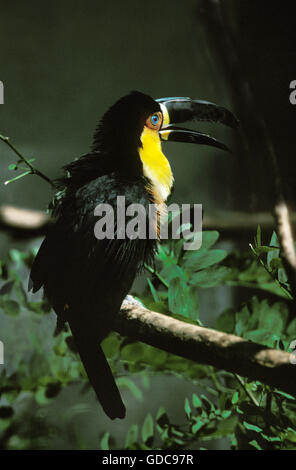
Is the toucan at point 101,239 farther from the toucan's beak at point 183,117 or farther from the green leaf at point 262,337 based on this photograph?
the green leaf at point 262,337

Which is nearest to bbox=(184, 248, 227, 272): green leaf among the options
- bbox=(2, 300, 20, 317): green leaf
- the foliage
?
the foliage

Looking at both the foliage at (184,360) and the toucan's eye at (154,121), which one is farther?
the toucan's eye at (154,121)

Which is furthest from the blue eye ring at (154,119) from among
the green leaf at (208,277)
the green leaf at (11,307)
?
the green leaf at (11,307)

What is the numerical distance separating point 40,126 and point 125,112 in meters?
0.20

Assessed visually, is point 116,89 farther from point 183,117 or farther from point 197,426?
point 197,426

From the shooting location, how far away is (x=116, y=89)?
778mm

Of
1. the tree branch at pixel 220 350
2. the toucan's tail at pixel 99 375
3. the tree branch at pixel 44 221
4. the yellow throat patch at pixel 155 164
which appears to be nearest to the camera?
the tree branch at pixel 220 350

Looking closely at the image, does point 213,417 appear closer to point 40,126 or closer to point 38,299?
point 38,299

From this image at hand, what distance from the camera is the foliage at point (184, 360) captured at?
45 cm

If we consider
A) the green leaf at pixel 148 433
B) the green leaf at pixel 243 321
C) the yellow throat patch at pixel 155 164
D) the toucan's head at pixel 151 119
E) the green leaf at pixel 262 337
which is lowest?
the green leaf at pixel 148 433

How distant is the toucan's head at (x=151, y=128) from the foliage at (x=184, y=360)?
4.5 inches

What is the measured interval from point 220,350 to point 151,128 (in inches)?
13.7

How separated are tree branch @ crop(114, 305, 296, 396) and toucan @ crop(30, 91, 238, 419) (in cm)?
6
